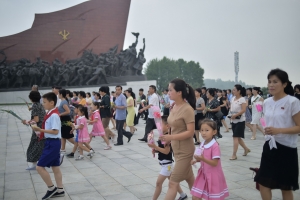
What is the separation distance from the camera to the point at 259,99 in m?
7.22

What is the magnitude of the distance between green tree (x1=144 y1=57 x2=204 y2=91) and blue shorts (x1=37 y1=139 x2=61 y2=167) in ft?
180

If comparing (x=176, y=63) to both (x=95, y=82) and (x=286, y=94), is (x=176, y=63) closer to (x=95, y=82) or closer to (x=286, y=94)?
(x=95, y=82)

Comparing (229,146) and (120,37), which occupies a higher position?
(120,37)

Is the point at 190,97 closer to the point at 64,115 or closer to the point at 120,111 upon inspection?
the point at 64,115

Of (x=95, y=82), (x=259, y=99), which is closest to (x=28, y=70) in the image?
(x=95, y=82)

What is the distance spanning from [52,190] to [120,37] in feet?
87.6

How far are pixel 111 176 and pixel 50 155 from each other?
4.06ft

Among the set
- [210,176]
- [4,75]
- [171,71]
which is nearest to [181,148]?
[210,176]

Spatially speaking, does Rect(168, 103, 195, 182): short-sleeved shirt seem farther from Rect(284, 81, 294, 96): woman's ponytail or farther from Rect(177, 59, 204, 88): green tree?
Rect(177, 59, 204, 88): green tree

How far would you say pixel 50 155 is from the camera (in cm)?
327

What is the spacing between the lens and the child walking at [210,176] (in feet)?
7.89

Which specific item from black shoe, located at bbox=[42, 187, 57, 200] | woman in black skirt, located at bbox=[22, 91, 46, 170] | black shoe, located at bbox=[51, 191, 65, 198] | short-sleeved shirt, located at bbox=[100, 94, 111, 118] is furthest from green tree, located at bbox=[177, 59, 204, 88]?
black shoe, located at bbox=[42, 187, 57, 200]

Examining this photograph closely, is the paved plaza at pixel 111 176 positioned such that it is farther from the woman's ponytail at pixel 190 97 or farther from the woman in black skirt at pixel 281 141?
the woman's ponytail at pixel 190 97

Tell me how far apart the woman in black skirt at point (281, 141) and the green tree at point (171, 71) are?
2190 inches
